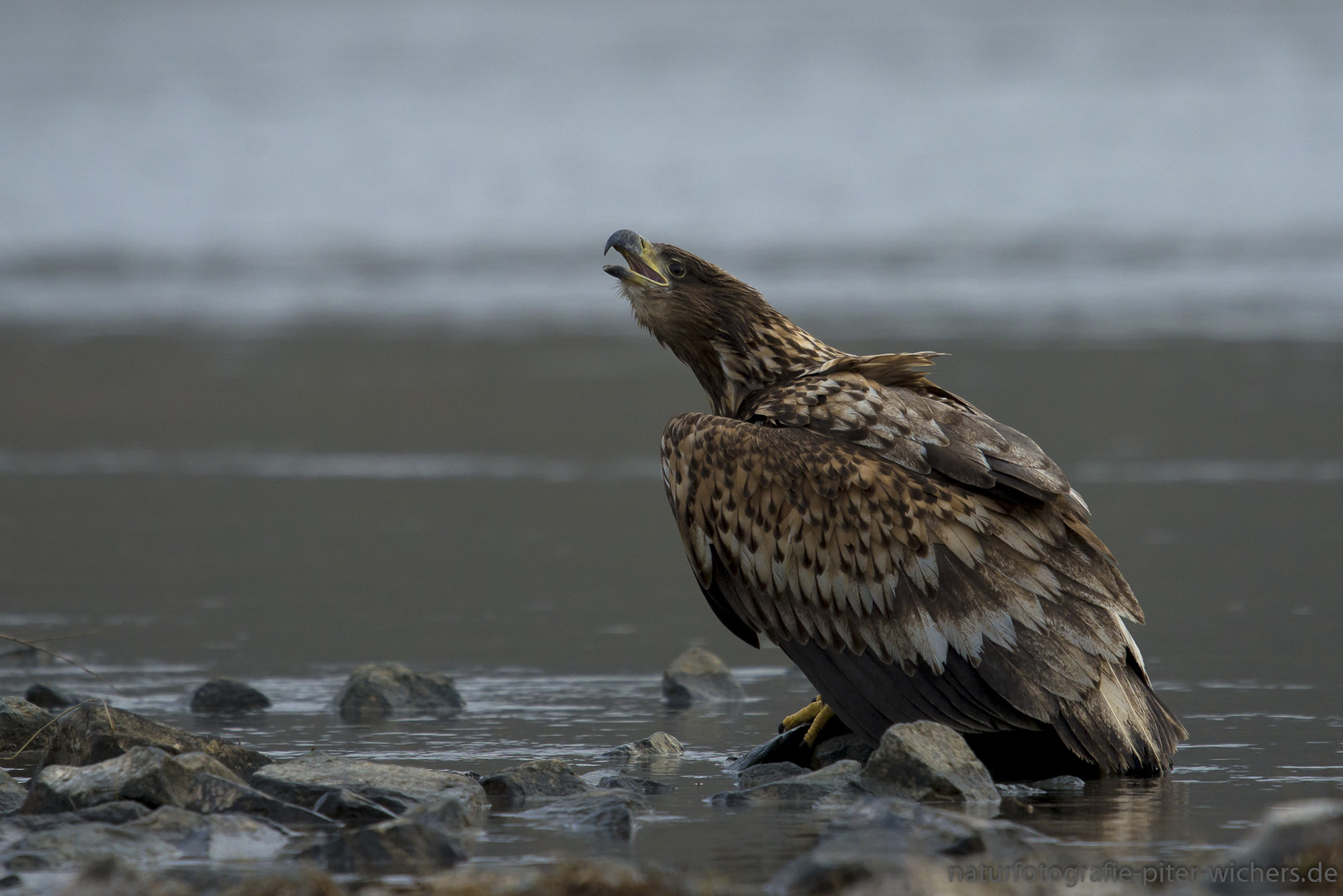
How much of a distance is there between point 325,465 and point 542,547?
3.44 m

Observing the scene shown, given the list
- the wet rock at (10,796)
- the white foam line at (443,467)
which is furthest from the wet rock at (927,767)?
the white foam line at (443,467)

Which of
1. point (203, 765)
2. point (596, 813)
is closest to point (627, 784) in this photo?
point (596, 813)

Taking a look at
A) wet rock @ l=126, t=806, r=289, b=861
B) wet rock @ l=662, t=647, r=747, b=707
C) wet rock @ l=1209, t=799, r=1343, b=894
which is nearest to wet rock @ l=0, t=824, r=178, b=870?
wet rock @ l=126, t=806, r=289, b=861

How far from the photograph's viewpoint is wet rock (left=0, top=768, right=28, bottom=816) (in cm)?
603

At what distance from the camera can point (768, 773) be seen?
6535mm

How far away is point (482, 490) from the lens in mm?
13148

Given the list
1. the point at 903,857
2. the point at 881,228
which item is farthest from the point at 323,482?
the point at 881,228

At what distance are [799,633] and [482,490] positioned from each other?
692cm

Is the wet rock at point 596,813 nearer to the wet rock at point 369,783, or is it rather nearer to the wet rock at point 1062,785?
the wet rock at point 369,783

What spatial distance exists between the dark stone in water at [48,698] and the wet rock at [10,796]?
5.24 ft

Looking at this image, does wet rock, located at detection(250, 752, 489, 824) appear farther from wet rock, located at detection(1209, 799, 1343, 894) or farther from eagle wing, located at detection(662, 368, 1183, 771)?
wet rock, located at detection(1209, 799, 1343, 894)

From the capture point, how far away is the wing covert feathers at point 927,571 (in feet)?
20.1

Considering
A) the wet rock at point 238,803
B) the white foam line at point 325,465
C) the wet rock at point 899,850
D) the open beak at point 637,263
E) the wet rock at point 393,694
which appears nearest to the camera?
the wet rock at point 899,850

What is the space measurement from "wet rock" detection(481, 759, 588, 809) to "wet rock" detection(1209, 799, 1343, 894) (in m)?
2.17
